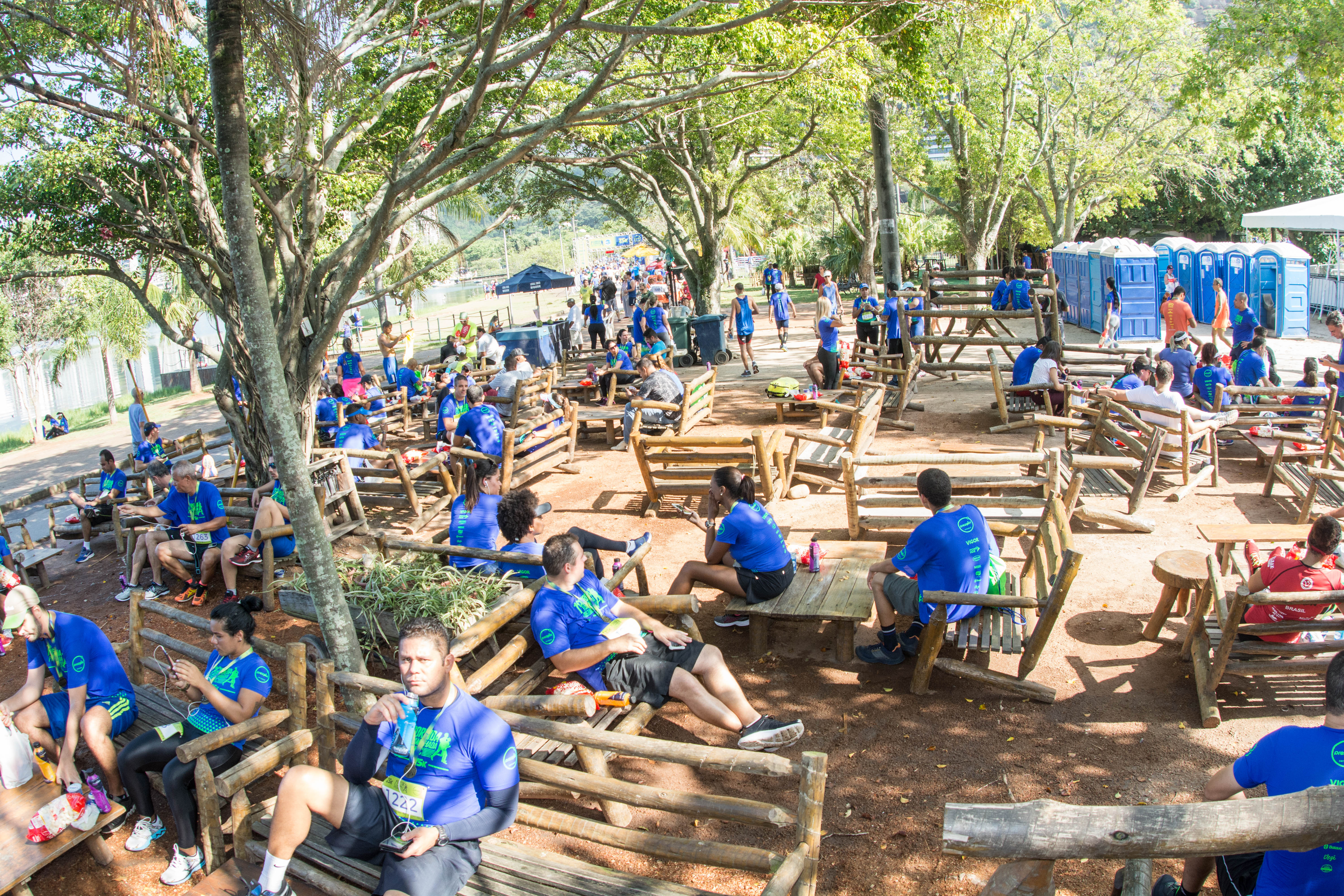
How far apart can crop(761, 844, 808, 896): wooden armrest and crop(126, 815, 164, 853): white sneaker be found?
3279 millimetres

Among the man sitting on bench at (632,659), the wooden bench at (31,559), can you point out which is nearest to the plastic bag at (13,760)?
the man sitting on bench at (632,659)

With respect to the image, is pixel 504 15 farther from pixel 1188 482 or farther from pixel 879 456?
pixel 1188 482

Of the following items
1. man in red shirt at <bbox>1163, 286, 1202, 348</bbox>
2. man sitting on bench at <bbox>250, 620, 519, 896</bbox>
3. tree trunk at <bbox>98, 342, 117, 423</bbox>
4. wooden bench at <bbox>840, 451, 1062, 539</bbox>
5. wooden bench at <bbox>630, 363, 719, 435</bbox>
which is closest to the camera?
man sitting on bench at <bbox>250, 620, 519, 896</bbox>

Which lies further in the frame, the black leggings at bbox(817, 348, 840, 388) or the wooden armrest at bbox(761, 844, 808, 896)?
the black leggings at bbox(817, 348, 840, 388)

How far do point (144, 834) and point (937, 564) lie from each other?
433 cm

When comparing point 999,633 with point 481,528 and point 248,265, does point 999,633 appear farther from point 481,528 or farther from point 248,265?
point 248,265

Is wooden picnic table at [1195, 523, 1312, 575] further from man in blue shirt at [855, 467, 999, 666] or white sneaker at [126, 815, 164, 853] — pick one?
white sneaker at [126, 815, 164, 853]

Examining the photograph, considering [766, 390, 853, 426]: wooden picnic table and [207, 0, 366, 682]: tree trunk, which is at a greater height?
[207, 0, 366, 682]: tree trunk

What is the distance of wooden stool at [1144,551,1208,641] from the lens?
5059 millimetres

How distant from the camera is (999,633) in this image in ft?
15.6

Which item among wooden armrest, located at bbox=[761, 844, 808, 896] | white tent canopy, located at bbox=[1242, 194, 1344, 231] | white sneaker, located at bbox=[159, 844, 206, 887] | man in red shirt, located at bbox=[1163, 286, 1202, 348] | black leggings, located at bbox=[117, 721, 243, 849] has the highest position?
white tent canopy, located at bbox=[1242, 194, 1344, 231]

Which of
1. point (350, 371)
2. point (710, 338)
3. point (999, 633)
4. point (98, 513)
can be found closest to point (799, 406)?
point (710, 338)

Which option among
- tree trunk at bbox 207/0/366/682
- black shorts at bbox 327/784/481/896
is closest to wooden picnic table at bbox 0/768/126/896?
black shorts at bbox 327/784/481/896

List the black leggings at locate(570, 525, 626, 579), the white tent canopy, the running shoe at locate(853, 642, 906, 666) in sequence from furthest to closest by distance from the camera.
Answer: the white tent canopy < the black leggings at locate(570, 525, 626, 579) < the running shoe at locate(853, 642, 906, 666)
